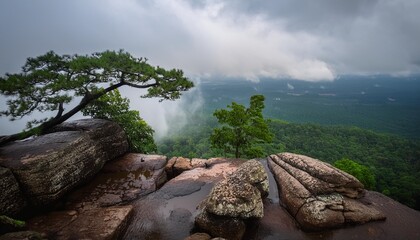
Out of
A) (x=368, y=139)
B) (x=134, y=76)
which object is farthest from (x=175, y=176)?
(x=368, y=139)

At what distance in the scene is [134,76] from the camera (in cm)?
1516

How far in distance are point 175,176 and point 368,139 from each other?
132 meters

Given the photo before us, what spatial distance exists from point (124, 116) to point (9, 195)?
10983 millimetres

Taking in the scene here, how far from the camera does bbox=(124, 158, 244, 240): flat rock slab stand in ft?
33.3

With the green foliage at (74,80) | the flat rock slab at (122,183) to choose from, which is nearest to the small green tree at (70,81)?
the green foliage at (74,80)

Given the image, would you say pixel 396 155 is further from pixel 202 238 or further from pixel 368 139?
pixel 202 238

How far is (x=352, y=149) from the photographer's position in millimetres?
96625

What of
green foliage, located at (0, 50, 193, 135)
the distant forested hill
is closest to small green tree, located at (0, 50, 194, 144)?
green foliage, located at (0, 50, 193, 135)

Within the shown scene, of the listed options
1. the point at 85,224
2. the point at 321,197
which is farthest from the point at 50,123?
the point at 321,197

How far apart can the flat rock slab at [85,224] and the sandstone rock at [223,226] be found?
371 cm

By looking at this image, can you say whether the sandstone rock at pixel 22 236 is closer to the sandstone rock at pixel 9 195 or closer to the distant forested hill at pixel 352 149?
the sandstone rock at pixel 9 195

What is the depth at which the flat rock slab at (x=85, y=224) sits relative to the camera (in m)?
9.30

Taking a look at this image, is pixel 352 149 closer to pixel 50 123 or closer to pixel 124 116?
pixel 124 116

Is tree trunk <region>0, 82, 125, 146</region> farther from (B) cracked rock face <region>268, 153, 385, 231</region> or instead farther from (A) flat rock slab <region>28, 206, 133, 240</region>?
(B) cracked rock face <region>268, 153, 385, 231</region>
